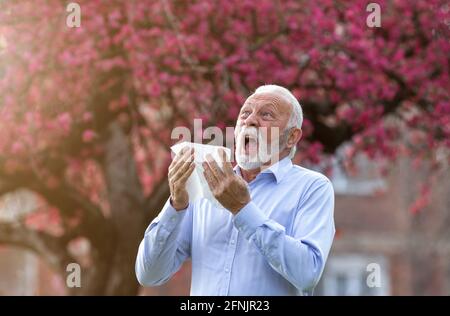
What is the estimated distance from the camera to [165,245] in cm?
411

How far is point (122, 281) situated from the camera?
1038cm

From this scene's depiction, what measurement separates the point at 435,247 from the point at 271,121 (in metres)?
18.2

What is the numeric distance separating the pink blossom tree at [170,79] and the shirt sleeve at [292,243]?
5.20 m

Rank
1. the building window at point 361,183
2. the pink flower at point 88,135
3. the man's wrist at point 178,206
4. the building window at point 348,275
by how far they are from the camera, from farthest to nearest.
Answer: the building window at point 361,183, the building window at point 348,275, the pink flower at point 88,135, the man's wrist at point 178,206

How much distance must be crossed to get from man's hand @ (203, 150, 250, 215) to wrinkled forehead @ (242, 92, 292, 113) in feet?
1.34

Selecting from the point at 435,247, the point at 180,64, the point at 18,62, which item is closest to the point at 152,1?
the point at 180,64

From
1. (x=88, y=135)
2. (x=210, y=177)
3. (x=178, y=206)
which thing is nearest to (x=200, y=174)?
(x=210, y=177)

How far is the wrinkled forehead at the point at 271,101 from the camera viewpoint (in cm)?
423

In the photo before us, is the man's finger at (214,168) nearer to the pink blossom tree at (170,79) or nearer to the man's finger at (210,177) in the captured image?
the man's finger at (210,177)

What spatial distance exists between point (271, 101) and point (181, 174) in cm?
54

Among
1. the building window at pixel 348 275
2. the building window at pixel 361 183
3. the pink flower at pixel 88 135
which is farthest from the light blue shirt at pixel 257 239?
the building window at pixel 361 183

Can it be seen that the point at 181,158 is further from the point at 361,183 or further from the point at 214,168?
the point at 361,183
